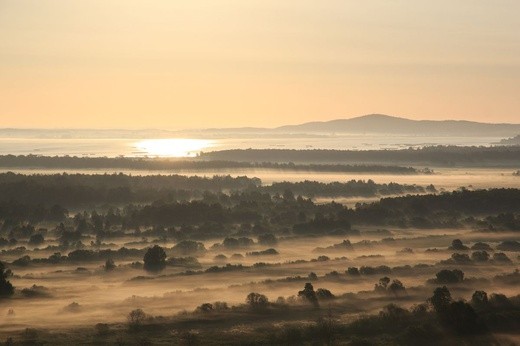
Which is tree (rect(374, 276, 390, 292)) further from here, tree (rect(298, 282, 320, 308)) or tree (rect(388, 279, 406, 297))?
tree (rect(298, 282, 320, 308))

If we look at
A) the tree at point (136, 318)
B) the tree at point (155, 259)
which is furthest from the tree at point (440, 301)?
the tree at point (155, 259)

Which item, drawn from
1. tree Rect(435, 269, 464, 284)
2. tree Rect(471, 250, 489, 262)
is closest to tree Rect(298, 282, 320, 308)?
tree Rect(435, 269, 464, 284)

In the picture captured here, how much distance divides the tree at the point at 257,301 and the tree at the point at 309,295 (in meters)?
2.74

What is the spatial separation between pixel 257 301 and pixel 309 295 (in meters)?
3.61

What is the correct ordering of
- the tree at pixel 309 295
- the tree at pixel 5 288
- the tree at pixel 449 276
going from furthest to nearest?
the tree at pixel 449 276
the tree at pixel 5 288
the tree at pixel 309 295

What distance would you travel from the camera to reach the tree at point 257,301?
153 feet

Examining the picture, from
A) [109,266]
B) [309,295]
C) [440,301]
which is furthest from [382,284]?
[109,266]

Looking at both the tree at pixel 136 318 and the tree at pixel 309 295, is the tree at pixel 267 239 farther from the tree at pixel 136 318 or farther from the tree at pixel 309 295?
the tree at pixel 136 318

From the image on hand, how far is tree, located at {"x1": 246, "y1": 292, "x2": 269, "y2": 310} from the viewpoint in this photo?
4678cm

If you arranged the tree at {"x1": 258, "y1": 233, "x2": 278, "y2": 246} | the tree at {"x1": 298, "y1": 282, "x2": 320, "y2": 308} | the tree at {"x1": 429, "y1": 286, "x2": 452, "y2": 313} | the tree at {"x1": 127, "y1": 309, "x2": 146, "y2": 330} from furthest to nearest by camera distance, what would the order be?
the tree at {"x1": 258, "y1": 233, "x2": 278, "y2": 246}, the tree at {"x1": 298, "y1": 282, "x2": 320, "y2": 308}, the tree at {"x1": 429, "y1": 286, "x2": 452, "y2": 313}, the tree at {"x1": 127, "y1": 309, "x2": 146, "y2": 330}

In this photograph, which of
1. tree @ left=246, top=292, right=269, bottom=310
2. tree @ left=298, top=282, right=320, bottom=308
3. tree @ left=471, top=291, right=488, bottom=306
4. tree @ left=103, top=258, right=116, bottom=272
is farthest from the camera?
tree @ left=103, top=258, right=116, bottom=272

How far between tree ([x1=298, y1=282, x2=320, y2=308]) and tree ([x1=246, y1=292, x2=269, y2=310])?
2737 millimetres

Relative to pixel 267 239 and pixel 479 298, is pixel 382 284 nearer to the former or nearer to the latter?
pixel 479 298

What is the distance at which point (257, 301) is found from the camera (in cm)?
4766
